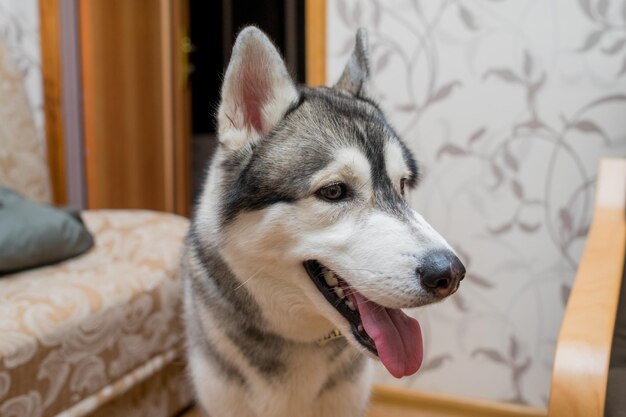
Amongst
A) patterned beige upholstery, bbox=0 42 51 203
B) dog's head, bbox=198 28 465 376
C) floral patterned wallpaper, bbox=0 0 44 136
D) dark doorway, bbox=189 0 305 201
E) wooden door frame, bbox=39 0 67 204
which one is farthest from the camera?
dark doorway, bbox=189 0 305 201

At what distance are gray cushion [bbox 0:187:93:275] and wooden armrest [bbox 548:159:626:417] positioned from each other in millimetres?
1406

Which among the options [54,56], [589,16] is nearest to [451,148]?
[589,16]

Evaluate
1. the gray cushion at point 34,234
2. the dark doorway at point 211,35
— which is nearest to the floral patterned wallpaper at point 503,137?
the gray cushion at point 34,234

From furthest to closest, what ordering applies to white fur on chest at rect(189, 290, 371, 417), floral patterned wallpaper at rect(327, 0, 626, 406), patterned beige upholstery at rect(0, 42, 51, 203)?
patterned beige upholstery at rect(0, 42, 51, 203)
floral patterned wallpaper at rect(327, 0, 626, 406)
white fur on chest at rect(189, 290, 371, 417)

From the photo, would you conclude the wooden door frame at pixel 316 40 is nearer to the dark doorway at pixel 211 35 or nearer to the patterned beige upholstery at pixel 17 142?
the patterned beige upholstery at pixel 17 142

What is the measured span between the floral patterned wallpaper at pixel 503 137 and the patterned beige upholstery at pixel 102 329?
88 centimetres

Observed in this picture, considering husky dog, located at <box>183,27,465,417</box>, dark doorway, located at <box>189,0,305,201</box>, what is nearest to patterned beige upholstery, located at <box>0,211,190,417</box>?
husky dog, located at <box>183,27,465,417</box>

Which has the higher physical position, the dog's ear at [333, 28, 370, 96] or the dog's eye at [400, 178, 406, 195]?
the dog's ear at [333, 28, 370, 96]

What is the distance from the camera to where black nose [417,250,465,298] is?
2.90 feet

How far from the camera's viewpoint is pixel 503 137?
6.36 ft

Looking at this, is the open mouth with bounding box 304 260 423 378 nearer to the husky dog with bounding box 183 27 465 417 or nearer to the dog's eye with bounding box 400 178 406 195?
the husky dog with bounding box 183 27 465 417

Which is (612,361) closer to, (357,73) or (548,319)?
(357,73)

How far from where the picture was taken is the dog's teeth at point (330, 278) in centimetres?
104

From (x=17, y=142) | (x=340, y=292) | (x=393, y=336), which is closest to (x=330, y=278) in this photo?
(x=340, y=292)
